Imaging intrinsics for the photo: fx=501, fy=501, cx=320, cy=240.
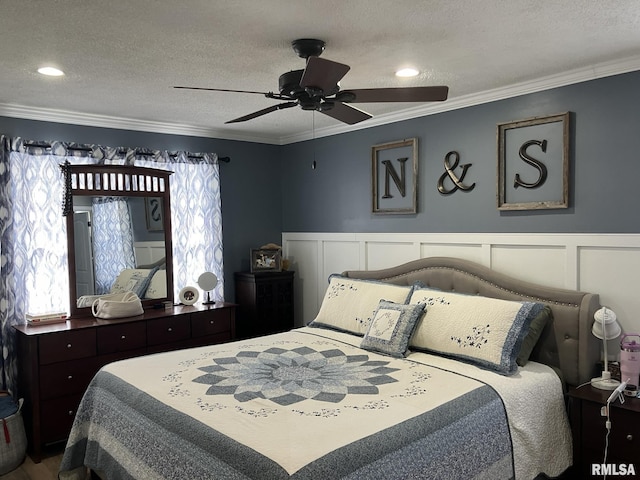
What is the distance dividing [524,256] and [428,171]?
1027 mm

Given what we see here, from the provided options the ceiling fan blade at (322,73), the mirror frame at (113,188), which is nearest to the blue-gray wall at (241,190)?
the mirror frame at (113,188)

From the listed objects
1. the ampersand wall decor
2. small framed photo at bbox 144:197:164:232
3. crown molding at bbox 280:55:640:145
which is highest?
crown molding at bbox 280:55:640:145

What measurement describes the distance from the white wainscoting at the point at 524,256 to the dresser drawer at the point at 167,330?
1.41m

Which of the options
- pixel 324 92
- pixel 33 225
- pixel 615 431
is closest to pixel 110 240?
pixel 33 225

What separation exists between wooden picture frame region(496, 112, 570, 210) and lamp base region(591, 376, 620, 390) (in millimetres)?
1054

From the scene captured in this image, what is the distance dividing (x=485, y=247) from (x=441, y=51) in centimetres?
150

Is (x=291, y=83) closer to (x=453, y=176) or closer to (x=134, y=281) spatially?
(x=453, y=176)

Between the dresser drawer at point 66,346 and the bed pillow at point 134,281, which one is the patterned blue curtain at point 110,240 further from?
the dresser drawer at point 66,346

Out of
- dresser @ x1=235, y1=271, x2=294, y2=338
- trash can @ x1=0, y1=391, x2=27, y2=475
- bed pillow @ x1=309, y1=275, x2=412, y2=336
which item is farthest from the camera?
dresser @ x1=235, y1=271, x2=294, y2=338

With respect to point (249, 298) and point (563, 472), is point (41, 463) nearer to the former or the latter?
point (249, 298)

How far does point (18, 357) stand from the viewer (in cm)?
372

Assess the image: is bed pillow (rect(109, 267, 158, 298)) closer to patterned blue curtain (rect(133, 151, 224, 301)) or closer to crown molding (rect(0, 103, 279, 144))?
patterned blue curtain (rect(133, 151, 224, 301))

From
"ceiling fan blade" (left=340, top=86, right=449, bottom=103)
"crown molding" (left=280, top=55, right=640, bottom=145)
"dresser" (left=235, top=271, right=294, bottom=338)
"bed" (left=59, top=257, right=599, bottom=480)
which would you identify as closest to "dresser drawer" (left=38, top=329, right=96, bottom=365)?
"bed" (left=59, top=257, right=599, bottom=480)

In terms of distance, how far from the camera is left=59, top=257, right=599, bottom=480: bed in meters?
1.97
